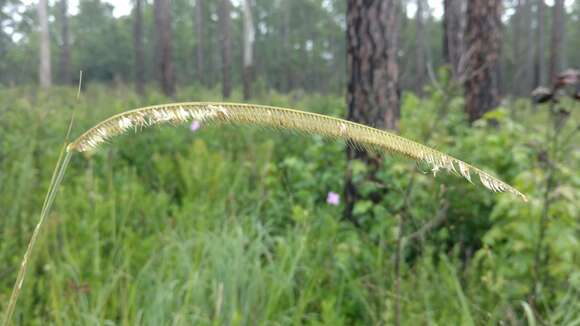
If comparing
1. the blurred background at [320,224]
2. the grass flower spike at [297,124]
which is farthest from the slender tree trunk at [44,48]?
the grass flower spike at [297,124]

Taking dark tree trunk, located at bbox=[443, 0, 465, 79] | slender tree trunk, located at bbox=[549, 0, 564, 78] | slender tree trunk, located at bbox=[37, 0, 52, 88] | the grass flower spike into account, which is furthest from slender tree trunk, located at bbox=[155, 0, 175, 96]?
the grass flower spike

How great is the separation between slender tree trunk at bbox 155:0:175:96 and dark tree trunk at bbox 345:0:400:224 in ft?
27.8

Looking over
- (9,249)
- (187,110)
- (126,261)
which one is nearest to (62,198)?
(9,249)

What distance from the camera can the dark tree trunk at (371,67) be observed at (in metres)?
3.26

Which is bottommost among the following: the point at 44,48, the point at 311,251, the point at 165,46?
the point at 311,251

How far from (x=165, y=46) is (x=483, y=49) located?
7845 mm

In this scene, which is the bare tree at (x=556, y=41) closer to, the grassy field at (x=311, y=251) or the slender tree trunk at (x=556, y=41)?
the slender tree trunk at (x=556, y=41)

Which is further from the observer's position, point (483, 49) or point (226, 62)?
point (226, 62)

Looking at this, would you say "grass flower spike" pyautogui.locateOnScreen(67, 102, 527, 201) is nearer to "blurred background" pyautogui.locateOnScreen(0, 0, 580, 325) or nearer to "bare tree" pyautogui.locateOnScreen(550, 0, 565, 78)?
"blurred background" pyautogui.locateOnScreen(0, 0, 580, 325)

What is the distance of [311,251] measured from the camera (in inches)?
96.5

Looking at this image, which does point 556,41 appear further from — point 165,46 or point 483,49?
point 483,49

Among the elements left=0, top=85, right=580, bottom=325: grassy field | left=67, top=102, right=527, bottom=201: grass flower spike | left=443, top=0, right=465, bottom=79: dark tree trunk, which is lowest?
left=0, top=85, right=580, bottom=325: grassy field

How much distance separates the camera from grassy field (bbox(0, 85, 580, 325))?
5.99 feet

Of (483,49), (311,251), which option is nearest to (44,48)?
(483,49)
